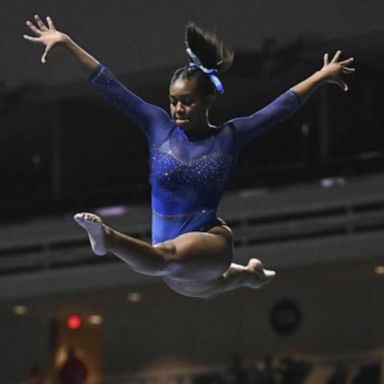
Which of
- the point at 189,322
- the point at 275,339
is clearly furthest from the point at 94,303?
the point at 275,339

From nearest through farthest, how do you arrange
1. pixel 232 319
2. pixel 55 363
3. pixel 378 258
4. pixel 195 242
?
pixel 195 242 < pixel 378 258 < pixel 232 319 < pixel 55 363

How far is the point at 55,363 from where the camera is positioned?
59.1 ft

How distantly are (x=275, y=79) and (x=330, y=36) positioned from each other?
0.76 metres

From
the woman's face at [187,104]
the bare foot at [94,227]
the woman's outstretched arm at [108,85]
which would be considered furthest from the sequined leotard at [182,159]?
the bare foot at [94,227]

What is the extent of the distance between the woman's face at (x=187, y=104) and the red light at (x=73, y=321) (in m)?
12.0

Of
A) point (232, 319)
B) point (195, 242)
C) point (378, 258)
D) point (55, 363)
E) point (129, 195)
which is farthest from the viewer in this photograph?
point (55, 363)

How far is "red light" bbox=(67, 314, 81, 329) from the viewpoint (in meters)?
17.5

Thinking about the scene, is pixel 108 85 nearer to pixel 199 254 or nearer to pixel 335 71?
pixel 199 254

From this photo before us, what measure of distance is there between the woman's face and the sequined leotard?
0.33 ft

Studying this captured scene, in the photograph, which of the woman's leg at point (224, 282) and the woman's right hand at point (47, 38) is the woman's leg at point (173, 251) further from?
the woman's right hand at point (47, 38)

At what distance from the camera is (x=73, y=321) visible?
58.7 ft

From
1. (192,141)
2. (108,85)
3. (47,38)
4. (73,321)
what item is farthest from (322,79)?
(73,321)

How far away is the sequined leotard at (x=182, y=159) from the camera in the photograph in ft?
18.6

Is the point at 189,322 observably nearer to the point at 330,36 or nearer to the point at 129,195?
the point at 129,195
